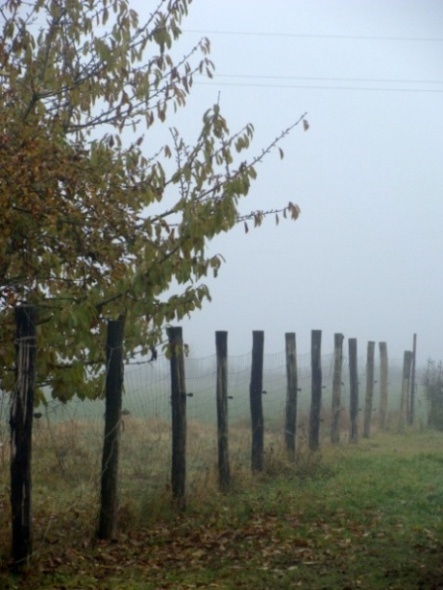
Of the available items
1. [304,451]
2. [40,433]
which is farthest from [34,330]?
[304,451]

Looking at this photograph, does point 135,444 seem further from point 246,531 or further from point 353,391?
point 353,391

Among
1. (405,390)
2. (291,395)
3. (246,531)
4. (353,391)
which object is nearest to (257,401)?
(291,395)

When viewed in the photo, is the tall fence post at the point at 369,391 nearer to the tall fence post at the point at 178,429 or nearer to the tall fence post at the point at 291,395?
the tall fence post at the point at 291,395

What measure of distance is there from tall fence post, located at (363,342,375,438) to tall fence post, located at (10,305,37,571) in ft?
52.6

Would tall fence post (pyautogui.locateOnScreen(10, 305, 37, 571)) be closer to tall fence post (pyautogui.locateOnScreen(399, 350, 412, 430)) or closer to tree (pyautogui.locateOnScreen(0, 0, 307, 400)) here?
tree (pyautogui.locateOnScreen(0, 0, 307, 400))

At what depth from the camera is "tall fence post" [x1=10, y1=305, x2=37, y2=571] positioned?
9.23 m

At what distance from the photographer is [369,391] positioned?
2573 cm

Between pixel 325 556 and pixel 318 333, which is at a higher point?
pixel 318 333

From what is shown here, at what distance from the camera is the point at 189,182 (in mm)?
10781

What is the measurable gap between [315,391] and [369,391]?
6.00 m

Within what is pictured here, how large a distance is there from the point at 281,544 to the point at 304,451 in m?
7.40

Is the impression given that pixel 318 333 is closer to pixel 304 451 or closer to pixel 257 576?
pixel 304 451

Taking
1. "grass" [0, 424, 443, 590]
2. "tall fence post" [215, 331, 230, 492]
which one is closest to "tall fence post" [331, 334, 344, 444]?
"grass" [0, 424, 443, 590]

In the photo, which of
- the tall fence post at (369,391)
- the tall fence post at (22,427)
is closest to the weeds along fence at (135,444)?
the tall fence post at (22,427)
